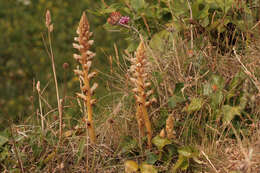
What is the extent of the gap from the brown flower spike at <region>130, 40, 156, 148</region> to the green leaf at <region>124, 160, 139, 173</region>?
167 millimetres

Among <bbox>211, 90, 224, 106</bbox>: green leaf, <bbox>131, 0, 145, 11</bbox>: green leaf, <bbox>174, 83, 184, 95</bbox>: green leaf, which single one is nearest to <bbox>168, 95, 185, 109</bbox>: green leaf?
<bbox>174, 83, 184, 95</bbox>: green leaf

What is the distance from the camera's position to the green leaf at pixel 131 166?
233cm

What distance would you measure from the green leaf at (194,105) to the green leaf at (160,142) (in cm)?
28

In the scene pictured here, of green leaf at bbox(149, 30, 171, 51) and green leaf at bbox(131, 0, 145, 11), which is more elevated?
green leaf at bbox(131, 0, 145, 11)

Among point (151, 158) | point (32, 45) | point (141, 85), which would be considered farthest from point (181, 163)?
point (32, 45)

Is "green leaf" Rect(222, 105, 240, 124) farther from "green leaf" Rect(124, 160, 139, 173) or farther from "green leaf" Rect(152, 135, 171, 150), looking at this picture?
"green leaf" Rect(124, 160, 139, 173)

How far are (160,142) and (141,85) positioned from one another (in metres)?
0.33

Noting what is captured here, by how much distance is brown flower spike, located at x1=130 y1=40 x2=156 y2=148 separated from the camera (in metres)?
2.25

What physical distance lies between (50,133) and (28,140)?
0.47ft

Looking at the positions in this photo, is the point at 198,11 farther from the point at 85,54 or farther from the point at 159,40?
the point at 85,54

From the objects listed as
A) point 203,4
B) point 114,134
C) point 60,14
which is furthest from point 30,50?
point 114,134

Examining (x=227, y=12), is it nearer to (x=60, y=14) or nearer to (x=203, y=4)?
(x=203, y=4)

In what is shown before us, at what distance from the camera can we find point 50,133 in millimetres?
2602

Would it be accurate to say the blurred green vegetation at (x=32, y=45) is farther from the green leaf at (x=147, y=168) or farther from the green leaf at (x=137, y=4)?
the green leaf at (x=147, y=168)
